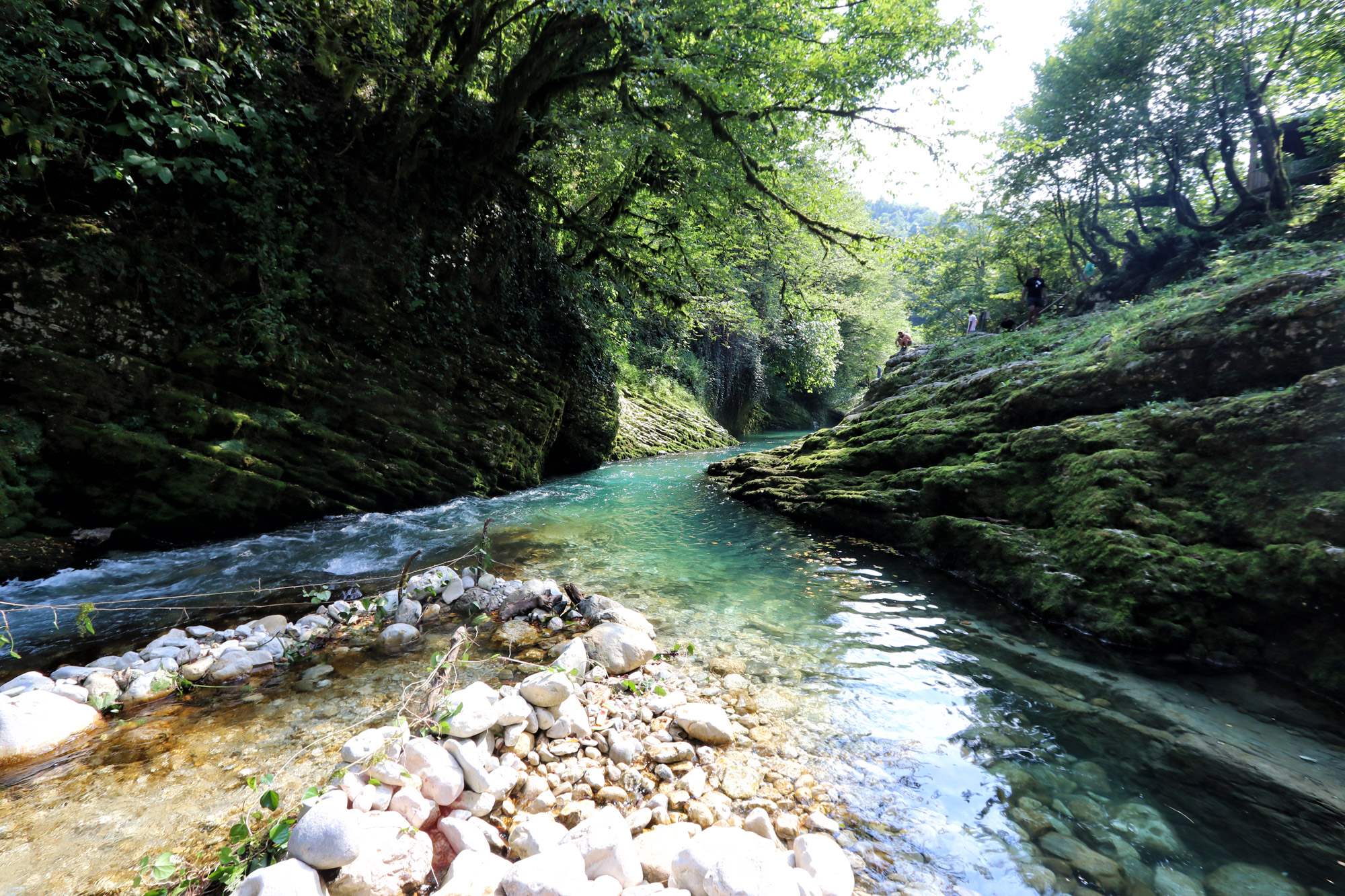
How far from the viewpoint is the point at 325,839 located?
1801mm

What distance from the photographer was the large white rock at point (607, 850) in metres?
1.99

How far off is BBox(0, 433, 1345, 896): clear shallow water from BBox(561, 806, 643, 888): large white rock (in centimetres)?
104

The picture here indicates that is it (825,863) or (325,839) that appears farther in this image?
(825,863)

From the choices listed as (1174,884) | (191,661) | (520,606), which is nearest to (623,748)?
(520,606)

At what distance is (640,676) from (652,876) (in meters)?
1.61

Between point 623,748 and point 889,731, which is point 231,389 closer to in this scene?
point 623,748

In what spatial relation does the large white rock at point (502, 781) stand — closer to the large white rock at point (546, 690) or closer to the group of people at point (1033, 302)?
the large white rock at point (546, 690)

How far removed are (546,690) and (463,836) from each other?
35.5 inches

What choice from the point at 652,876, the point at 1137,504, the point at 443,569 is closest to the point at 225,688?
the point at 443,569

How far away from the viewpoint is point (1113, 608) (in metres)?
4.25

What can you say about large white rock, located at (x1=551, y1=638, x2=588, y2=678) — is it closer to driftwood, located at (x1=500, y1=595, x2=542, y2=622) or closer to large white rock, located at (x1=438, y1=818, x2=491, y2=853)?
driftwood, located at (x1=500, y1=595, x2=542, y2=622)

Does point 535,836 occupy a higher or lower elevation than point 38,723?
higher

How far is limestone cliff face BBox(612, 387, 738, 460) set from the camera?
17859mm

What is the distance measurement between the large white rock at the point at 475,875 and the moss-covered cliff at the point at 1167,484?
16.1ft
